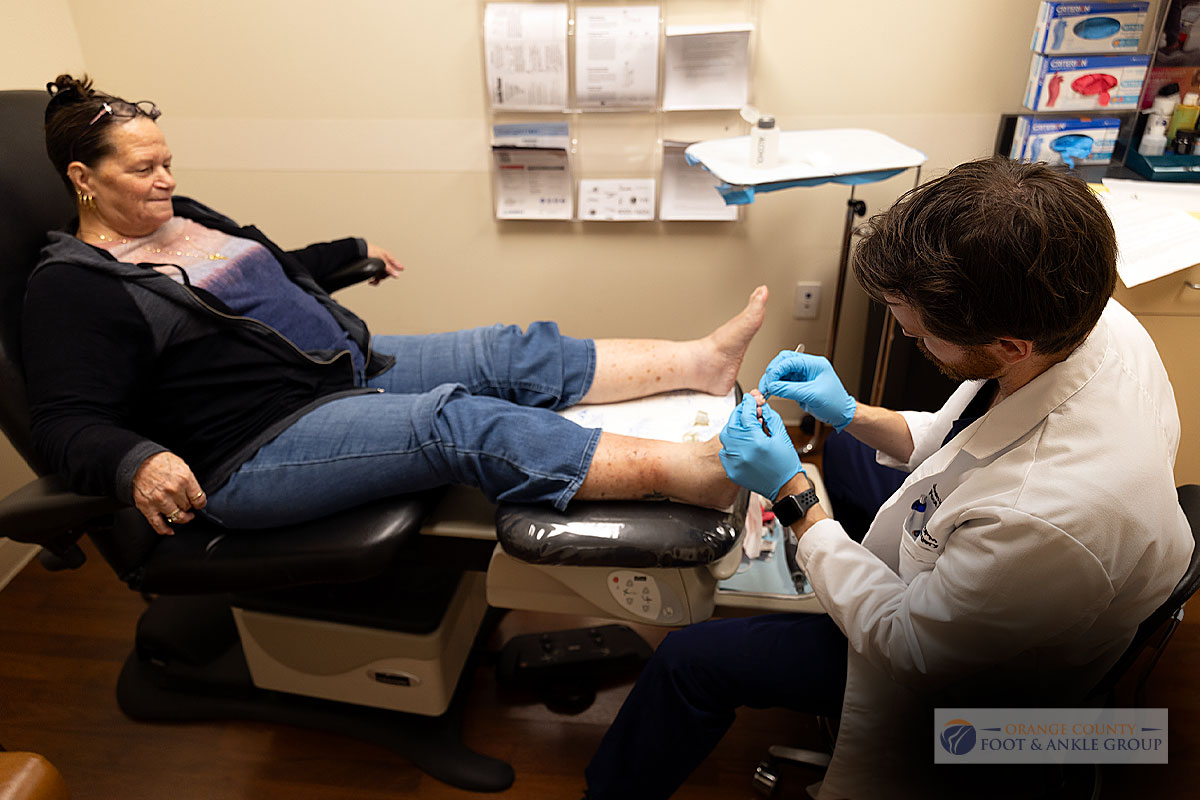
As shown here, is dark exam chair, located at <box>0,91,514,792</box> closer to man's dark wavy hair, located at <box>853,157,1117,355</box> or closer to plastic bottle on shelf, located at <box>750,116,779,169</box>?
man's dark wavy hair, located at <box>853,157,1117,355</box>

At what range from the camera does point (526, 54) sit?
2.00m

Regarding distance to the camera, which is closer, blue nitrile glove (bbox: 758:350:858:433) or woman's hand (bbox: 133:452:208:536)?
woman's hand (bbox: 133:452:208:536)

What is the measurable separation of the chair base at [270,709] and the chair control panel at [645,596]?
19.3 inches

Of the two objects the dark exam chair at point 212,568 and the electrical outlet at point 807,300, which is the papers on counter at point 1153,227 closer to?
the electrical outlet at point 807,300

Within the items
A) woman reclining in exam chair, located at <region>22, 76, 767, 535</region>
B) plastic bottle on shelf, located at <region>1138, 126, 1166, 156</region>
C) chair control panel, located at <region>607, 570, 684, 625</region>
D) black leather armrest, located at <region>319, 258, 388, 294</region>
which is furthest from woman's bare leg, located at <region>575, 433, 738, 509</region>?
plastic bottle on shelf, located at <region>1138, 126, 1166, 156</region>

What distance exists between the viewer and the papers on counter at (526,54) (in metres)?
1.97

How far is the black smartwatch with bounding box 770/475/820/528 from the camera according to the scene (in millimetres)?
1103

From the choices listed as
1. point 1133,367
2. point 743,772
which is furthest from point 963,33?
point 743,772

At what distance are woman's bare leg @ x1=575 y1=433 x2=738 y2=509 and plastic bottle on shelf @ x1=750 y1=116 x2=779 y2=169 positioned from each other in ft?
2.67

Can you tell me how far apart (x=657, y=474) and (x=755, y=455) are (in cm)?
18

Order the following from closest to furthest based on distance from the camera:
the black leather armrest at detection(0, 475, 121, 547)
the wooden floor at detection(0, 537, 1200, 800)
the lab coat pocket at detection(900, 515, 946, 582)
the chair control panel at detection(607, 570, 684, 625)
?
the lab coat pocket at detection(900, 515, 946, 582)
the black leather armrest at detection(0, 475, 121, 547)
the chair control panel at detection(607, 570, 684, 625)
the wooden floor at detection(0, 537, 1200, 800)

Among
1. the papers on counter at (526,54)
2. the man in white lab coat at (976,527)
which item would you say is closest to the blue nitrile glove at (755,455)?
the man in white lab coat at (976,527)

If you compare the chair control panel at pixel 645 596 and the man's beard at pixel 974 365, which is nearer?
the man's beard at pixel 974 365

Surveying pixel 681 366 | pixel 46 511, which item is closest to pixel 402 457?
pixel 46 511
